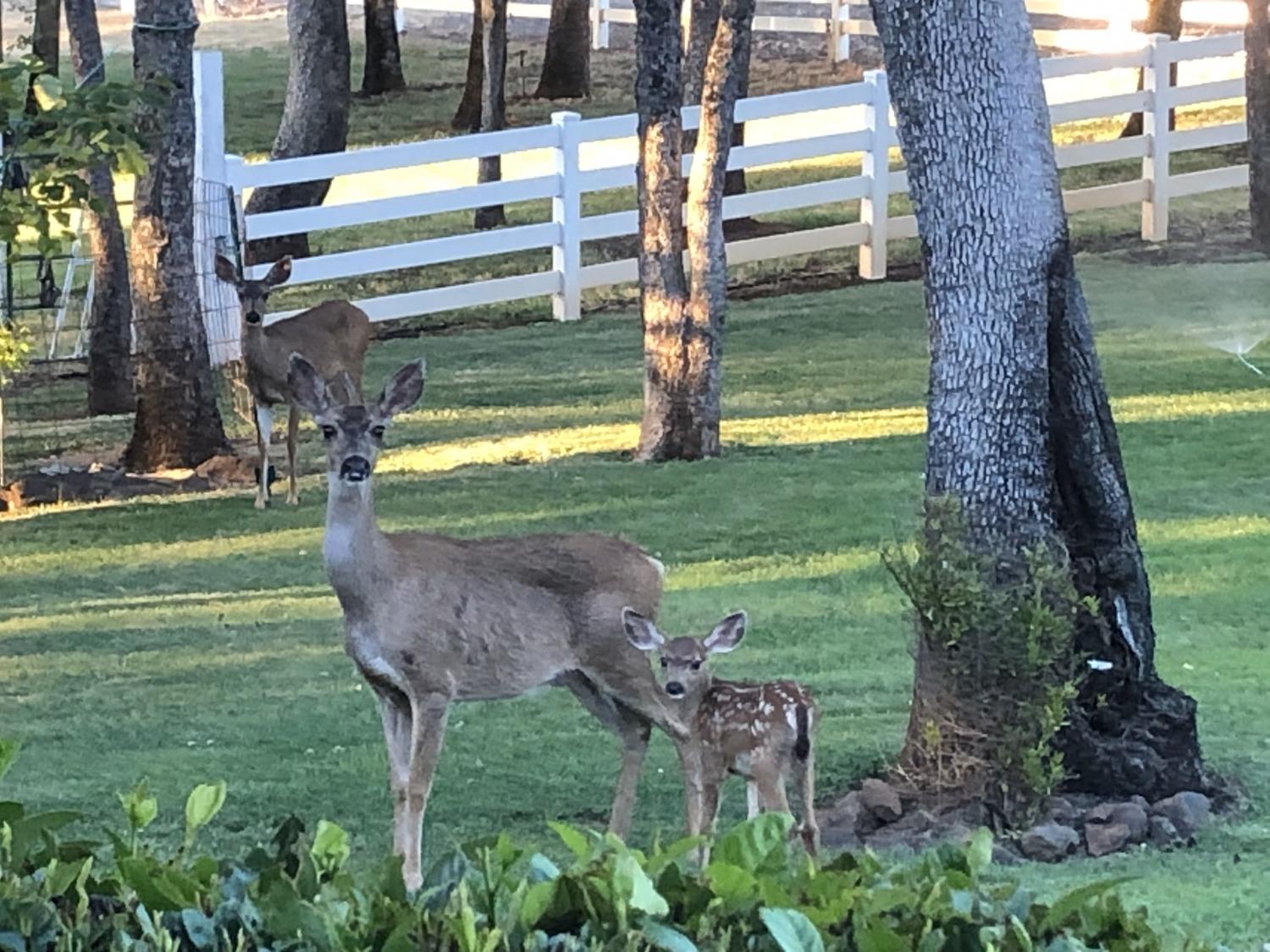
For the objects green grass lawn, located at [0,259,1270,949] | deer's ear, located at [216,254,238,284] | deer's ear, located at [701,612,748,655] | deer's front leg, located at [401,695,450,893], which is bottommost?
green grass lawn, located at [0,259,1270,949]

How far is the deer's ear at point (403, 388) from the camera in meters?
6.71

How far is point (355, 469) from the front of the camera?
253 inches

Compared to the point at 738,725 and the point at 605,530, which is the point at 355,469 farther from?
the point at 605,530

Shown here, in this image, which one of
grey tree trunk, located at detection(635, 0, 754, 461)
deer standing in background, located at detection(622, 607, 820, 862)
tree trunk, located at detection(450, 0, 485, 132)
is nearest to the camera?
deer standing in background, located at detection(622, 607, 820, 862)

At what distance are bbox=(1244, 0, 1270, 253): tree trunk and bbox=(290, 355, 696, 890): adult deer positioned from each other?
1394cm

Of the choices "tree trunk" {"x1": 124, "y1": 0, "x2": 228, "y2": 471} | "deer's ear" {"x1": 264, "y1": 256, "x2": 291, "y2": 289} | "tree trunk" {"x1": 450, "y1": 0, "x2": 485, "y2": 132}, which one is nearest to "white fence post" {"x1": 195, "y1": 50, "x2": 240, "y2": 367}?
"deer's ear" {"x1": 264, "y1": 256, "x2": 291, "y2": 289}

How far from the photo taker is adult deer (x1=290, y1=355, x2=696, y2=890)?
20.9ft

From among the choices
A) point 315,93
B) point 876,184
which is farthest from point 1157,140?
point 315,93

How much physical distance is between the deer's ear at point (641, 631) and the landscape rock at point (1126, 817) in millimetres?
1373

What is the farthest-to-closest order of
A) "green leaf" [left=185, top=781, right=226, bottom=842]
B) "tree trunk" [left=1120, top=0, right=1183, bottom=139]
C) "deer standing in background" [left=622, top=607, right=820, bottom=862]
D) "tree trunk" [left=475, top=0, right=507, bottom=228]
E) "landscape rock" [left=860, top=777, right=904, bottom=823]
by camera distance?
1. "tree trunk" [left=1120, top=0, right=1183, bottom=139]
2. "tree trunk" [left=475, top=0, right=507, bottom=228]
3. "landscape rock" [left=860, top=777, right=904, bottom=823]
4. "deer standing in background" [left=622, top=607, right=820, bottom=862]
5. "green leaf" [left=185, top=781, right=226, bottom=842]

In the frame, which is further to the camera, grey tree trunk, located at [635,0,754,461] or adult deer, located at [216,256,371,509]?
grey tree trunk, located at [635,0,754,461]

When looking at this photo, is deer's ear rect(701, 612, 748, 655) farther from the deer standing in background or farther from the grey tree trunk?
the grey tree trunk

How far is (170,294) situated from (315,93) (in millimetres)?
8709

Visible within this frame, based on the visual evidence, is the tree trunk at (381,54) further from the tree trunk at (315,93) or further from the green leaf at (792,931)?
the green leaf at (792,931)
